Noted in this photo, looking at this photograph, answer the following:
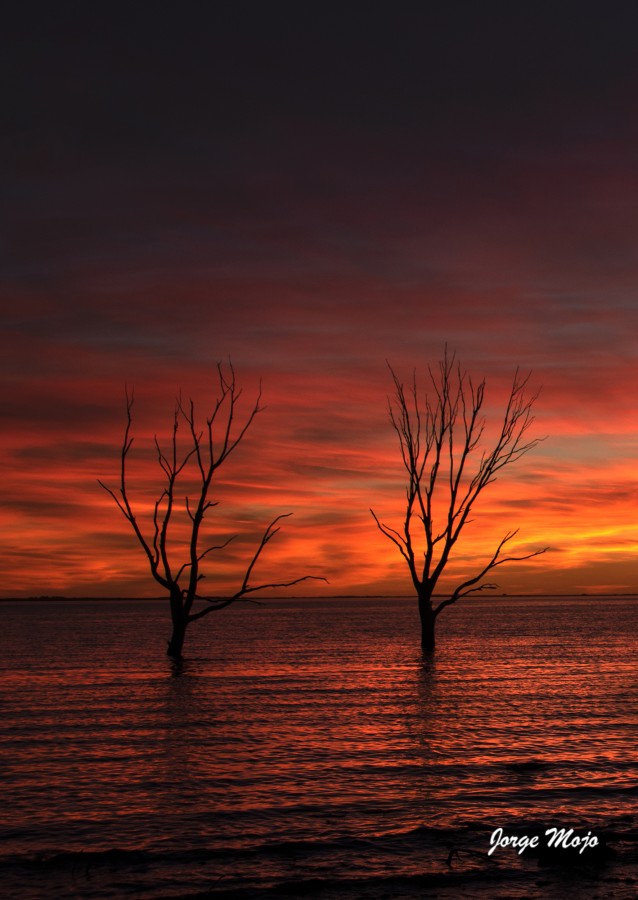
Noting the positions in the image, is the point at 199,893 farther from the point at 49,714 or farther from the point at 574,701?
the point at 574,701

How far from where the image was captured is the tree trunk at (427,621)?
45.8 m

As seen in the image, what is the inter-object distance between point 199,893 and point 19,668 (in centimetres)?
3429

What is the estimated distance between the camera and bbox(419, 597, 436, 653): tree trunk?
4575 cm

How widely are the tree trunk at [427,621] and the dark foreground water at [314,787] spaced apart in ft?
38.4

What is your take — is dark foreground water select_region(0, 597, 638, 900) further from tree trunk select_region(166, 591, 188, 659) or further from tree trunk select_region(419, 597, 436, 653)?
tree trunk select_region(419, 597, 436, 653)

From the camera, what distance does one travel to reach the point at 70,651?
54.6 meters

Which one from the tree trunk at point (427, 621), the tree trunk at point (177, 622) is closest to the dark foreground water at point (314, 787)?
the tree trunk at point (177, 622)

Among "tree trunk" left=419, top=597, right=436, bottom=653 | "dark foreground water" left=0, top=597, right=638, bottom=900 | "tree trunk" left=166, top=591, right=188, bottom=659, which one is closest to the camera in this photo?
"dark foreground water" left=0, top=597, right=638, bottom=900

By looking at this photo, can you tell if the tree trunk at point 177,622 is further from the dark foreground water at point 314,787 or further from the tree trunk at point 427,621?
the tree trunk at point 427,621

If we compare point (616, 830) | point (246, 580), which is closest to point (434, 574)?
point (246, 580)

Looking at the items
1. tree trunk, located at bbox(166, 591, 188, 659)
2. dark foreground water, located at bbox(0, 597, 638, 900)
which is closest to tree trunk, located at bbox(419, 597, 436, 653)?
dark foreground water, located at bbox(0, 597, 638, 900)

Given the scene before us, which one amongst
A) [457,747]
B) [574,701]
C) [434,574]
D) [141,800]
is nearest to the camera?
[141,800]

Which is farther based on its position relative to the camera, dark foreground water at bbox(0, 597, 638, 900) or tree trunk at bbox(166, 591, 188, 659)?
tree trunk at bbox(166, 591, 188, 659)

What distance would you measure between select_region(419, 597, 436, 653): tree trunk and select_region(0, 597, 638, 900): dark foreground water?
460 inches
